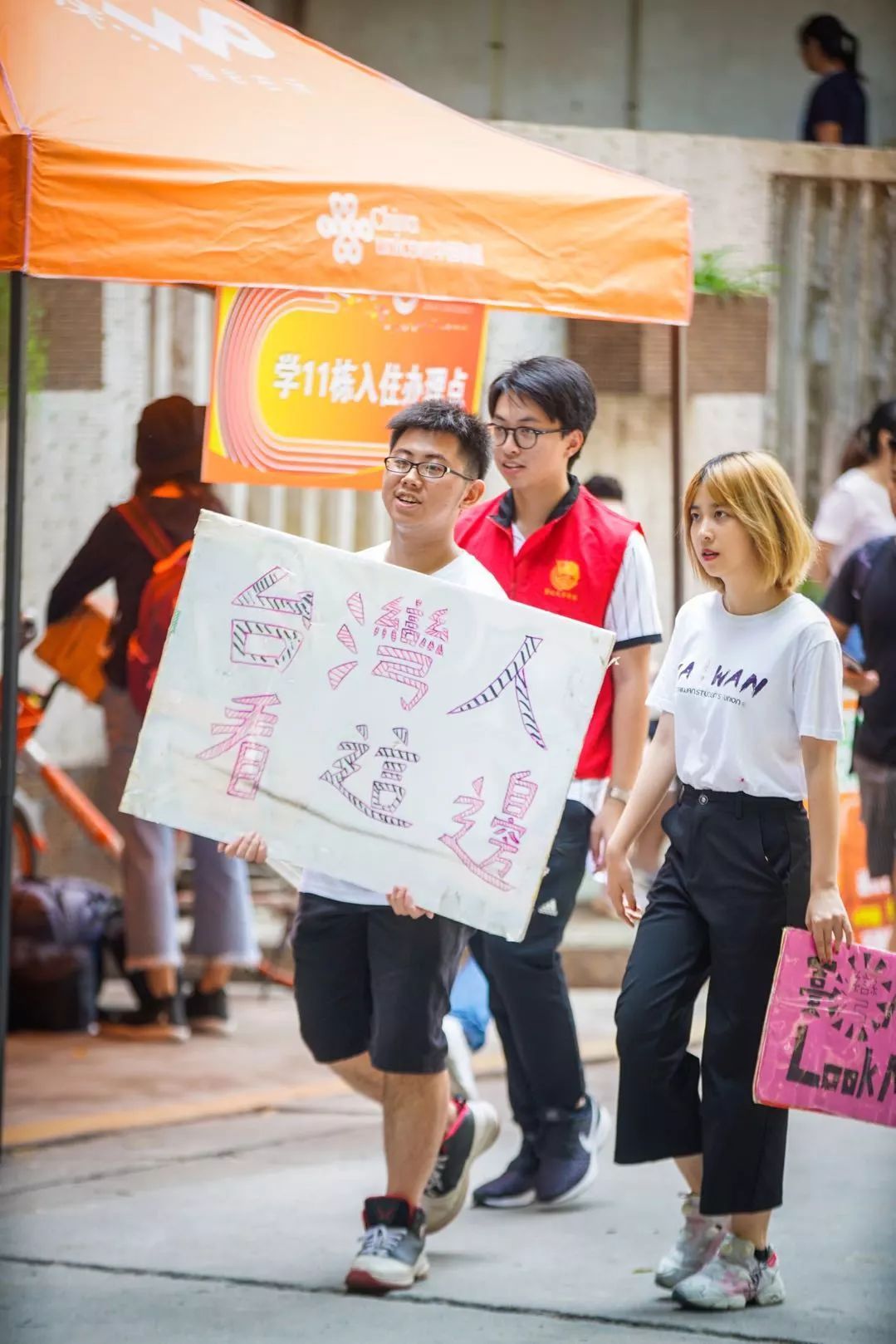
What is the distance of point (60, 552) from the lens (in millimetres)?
8602

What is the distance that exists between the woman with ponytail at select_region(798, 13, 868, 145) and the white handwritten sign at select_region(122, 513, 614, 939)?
688cm

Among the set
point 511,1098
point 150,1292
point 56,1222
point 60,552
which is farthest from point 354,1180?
point 60,552

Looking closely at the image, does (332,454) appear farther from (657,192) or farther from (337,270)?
(657,192)

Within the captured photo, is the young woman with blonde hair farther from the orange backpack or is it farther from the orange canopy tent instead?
the orange backpack

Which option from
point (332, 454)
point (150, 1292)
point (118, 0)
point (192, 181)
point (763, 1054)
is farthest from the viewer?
point (332, 454)

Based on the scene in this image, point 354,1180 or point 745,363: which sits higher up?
point 745,363

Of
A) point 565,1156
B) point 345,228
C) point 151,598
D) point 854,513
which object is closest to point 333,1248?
point 565,1156

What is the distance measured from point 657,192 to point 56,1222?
3.05 m

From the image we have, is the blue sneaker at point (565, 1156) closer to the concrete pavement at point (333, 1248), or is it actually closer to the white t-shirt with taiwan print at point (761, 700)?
the concrete pavement at point (333, 1248)

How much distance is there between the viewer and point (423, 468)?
14.0 ft

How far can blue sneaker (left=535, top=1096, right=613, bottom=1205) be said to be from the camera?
5.14m

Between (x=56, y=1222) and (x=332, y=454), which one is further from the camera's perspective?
(x=332, y=454)

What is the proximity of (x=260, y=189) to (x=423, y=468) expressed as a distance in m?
0.99

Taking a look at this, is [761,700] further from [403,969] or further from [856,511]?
[856,511]
